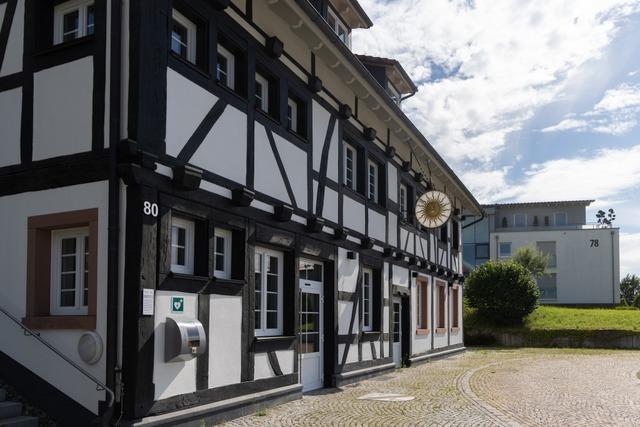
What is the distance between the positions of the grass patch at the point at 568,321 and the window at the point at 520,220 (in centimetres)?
2585

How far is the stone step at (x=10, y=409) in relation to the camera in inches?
297

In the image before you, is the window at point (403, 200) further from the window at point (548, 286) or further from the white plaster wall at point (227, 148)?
the window at point (548, 286)

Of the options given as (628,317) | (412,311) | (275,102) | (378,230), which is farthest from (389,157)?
(628,317)

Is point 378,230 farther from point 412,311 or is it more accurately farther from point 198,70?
point 198,70

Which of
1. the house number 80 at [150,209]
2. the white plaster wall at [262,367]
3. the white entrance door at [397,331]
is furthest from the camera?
the white entrance door at [397,331]

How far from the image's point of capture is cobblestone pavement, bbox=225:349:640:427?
9461mm

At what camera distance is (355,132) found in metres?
14.7

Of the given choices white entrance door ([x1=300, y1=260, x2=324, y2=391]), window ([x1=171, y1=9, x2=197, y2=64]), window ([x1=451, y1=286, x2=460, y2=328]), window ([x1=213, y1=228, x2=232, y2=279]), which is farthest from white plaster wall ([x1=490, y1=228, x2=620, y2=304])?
window ([x1=171, y1=9, x2=197, y2=64])

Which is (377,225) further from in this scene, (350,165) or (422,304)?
(422,304)

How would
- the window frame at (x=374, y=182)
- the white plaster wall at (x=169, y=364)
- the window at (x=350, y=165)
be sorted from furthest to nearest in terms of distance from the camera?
the window frame at (x=374, y=182) → the window at (x=350, y=165) → the white plaster wall at (x=169, y=364)

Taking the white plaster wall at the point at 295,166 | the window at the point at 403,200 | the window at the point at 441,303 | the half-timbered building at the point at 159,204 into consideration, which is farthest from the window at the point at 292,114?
the window at the point at 441,303

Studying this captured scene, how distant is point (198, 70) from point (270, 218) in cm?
268

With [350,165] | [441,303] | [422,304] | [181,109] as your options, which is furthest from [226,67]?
[441,303]

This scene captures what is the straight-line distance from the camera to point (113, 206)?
7516 mm
